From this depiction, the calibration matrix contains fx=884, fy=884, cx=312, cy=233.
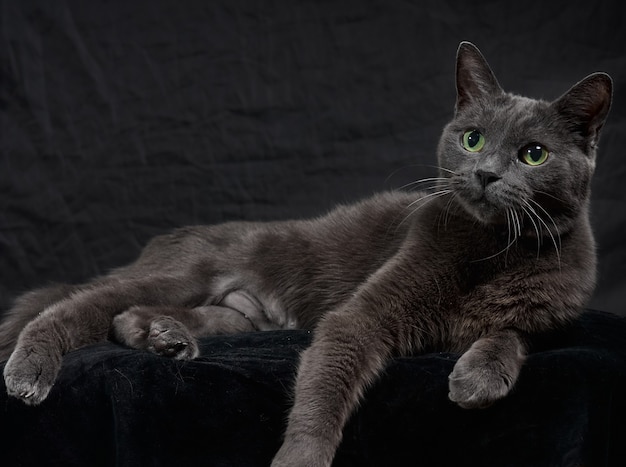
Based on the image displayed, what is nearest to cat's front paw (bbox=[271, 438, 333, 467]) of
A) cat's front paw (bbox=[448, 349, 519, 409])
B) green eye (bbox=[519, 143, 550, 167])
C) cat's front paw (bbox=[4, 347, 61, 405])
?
cat's front paw (bbox=[448, 349, 519, 409])

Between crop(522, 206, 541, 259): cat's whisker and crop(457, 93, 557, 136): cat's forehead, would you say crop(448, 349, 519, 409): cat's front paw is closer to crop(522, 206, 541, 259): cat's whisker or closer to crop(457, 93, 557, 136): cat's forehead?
crop(522, 206, 541, 259): cat's whisker

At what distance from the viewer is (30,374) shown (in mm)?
1996

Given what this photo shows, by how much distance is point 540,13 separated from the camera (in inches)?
122

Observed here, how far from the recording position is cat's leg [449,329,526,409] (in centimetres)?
189

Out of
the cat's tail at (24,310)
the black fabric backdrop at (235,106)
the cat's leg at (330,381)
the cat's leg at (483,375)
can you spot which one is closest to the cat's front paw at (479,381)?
the cat's leg at (483,375)

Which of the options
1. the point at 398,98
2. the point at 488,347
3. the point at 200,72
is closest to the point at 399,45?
the point at 398,98

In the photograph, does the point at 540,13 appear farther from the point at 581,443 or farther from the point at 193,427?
the point at 193,427

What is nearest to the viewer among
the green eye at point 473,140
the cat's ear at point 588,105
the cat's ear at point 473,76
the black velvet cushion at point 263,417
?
the black velvet cushion at point 263,417

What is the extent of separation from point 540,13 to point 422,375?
1639 millimetres

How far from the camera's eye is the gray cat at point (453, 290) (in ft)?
6.47

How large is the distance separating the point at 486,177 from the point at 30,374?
113 centimetres

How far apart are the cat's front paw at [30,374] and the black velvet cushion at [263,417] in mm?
32

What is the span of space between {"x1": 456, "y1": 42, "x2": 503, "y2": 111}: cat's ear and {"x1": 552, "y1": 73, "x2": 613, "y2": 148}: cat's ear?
218mm

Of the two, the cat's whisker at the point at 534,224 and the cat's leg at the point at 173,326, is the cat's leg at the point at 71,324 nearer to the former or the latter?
the cat's leg at the point at 173,326
